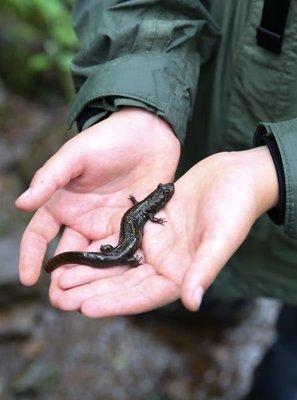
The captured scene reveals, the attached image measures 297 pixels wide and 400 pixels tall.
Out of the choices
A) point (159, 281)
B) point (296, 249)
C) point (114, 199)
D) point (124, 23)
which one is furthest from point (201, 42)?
point (159, 281)

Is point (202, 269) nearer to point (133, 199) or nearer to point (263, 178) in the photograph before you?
point (263, 178)

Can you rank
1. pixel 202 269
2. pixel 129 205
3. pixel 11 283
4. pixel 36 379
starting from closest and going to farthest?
pixel 202 269 < pixel 129 205 < pixel 36 379 < pixel 11 283

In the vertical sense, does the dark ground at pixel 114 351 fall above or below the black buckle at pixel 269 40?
below

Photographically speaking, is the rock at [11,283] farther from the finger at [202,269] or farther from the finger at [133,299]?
the finger at [202,269]

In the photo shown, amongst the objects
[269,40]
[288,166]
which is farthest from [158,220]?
[269,40]

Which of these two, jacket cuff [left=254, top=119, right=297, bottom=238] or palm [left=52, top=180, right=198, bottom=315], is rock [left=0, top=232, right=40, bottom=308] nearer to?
palm [left=52, top=180, right=198, bottom=315]

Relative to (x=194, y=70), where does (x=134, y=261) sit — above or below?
below

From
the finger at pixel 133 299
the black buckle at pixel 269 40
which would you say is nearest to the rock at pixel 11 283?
the finger at pixel 133 299
